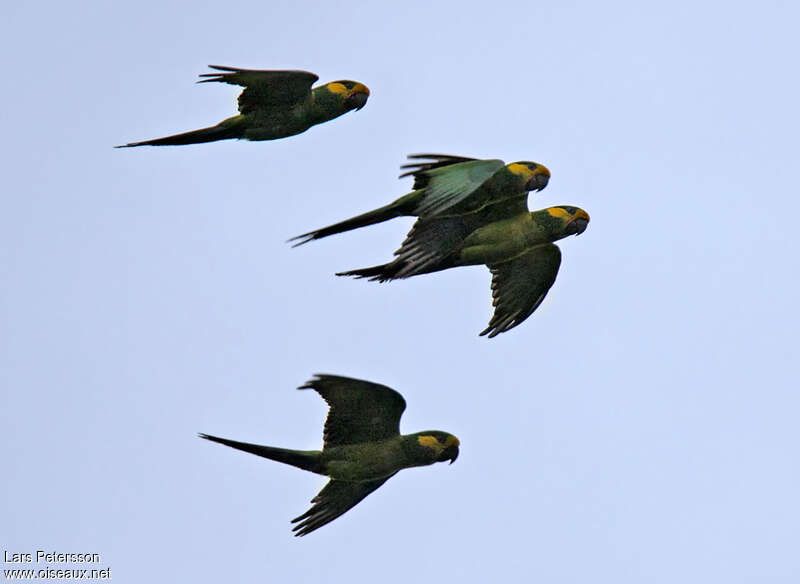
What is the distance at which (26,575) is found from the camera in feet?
70.6

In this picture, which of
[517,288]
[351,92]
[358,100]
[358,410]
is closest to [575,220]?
[517,288]

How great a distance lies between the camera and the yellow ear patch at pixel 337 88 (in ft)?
68.2

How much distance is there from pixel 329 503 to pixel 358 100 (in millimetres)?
5435

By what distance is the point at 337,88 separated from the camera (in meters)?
20.8

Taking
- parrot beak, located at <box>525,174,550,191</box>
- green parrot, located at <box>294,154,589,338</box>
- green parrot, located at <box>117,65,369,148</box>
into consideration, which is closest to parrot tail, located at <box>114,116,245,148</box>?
green parrot, located at <box>117,65,369,148</box>

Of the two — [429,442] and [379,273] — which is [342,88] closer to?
[379,273]

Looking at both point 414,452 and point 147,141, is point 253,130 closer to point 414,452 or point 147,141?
point 147,141

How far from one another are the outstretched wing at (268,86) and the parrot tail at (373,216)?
2.09 m

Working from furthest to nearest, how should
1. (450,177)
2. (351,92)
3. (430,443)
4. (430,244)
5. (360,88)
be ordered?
(360,88) → (351,92) → (430,244) → (430,443) → (450,177)

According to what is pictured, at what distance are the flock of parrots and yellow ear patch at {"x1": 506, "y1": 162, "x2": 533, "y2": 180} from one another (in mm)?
13

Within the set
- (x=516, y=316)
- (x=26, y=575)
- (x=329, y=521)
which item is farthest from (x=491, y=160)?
(x=26, y=575)

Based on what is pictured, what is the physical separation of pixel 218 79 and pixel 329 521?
5.76 meters

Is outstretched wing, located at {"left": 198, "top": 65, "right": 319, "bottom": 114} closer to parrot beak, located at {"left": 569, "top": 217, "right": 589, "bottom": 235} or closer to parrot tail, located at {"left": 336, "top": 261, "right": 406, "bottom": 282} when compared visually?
parrot tail, located at {"left": 336, "top": 261, "right": 406, "bottom": 282}

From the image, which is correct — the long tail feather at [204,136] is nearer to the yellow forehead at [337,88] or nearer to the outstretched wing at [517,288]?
the yellow forehead at [337,88]
